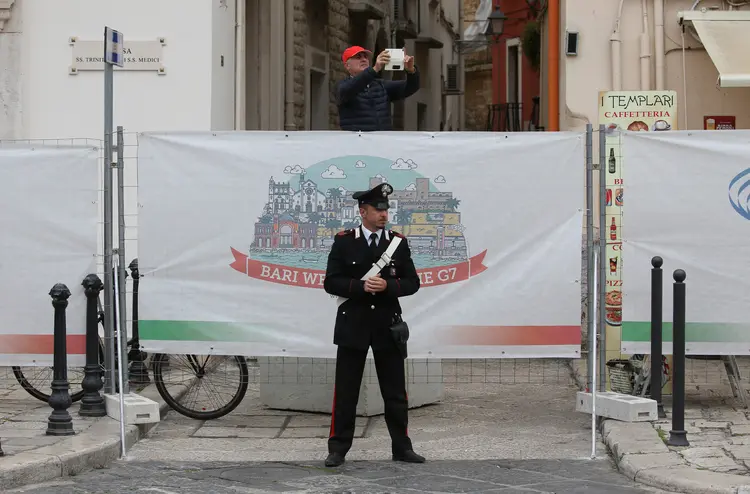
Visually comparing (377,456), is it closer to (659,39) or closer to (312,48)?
(659,39)

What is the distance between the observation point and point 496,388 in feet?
37.9

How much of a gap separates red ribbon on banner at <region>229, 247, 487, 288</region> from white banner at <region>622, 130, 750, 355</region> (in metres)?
1.11

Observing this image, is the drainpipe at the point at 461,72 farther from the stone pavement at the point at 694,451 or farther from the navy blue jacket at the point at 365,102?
the stone pavement at the point at 694,451

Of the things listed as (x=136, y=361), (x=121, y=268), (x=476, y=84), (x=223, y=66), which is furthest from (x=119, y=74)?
(x=476, y=84)

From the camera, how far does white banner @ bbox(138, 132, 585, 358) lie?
948cm

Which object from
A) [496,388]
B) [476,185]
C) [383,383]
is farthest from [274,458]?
[496,388]

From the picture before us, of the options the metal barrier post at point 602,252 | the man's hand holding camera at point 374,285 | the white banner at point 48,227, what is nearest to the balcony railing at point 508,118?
the metal barrier post at point 602,252

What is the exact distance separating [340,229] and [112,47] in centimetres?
207

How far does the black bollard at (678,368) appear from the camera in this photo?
27.8 ft

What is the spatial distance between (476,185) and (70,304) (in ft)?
9.94

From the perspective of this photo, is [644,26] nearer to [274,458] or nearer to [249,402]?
[249,402]

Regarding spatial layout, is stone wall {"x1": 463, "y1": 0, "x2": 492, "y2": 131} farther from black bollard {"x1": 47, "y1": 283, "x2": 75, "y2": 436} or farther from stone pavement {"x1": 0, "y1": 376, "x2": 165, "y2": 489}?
black bollard {"x1": 47, "y1": 283, "x2": 75, "y2": 436}

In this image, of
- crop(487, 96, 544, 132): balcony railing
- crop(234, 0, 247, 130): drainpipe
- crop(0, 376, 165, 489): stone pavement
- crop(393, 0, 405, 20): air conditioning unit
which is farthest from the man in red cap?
crop(393, 0, 405, 20): air conditioning unit

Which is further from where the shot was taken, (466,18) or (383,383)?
A: (466,18)
